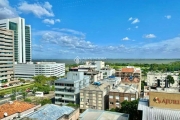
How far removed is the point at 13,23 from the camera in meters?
133

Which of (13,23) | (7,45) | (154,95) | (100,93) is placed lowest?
(100,93)

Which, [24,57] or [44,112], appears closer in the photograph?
[44,112]

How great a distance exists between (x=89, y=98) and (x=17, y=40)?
110 meters

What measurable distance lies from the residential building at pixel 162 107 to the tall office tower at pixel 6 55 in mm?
83974

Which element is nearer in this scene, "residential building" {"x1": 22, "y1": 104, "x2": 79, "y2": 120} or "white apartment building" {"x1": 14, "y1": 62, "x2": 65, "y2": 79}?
"residential building" {"x1": 22, "y1": 104, "x2": 79, "y2": 120}

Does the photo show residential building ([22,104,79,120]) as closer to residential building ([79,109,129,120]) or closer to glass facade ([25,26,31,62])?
residential building ([79,109,129,120])

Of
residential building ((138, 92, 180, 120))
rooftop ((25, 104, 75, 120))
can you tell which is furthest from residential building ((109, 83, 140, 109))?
residential building ((138, 92, 180, 120))

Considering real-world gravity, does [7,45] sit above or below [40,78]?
Result: above

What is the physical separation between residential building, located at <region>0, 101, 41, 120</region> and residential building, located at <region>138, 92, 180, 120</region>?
19.2m

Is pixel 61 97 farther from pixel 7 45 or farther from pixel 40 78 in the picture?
pixel 7 45

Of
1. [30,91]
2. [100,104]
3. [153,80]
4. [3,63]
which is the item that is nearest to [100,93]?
[100,104]

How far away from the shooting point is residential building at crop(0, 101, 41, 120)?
26.3 m

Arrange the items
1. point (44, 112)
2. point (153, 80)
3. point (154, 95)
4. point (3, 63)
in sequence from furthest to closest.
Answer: point (3, 63) < point (153, 80) < point (44, 112) < point (154, 95)

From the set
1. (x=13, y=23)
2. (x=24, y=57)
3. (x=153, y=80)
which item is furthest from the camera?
(x=24, y=57)
